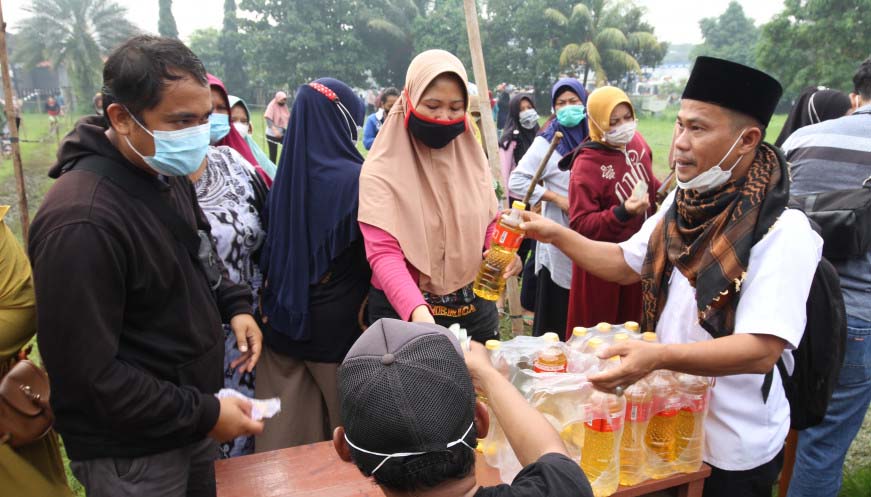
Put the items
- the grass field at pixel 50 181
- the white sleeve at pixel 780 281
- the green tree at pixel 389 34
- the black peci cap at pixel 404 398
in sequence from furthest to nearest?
the green tree at pixel 389 34
the grass field at pixel 50 181
the white sleeve at pixel 780 281
the black peci cap at pixel 404 398

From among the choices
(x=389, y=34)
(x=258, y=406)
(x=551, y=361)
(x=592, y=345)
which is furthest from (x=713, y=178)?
(x=389, y=34)

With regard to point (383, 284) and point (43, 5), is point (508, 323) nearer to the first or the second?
point (383, 284)

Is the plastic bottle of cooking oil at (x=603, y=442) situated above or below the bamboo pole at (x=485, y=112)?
below

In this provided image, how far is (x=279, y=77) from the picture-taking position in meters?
40.3

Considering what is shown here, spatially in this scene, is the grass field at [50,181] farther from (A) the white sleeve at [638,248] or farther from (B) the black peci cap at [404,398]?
(B) the black peci cap at [404,398]

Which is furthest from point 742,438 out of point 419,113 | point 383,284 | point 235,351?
point 235,351

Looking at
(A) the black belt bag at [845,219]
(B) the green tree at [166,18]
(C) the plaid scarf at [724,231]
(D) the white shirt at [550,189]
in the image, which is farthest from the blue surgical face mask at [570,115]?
(B) the green tree at [166,18]

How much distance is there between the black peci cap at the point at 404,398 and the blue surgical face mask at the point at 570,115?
3650 millimetres

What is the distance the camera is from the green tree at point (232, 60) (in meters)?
44.1

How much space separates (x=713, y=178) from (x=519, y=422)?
40.3 inches

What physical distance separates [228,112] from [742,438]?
3.05m

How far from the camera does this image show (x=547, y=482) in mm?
1211

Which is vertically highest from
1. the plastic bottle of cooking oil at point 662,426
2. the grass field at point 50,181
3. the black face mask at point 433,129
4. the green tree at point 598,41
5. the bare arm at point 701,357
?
the green tree at point 598,41

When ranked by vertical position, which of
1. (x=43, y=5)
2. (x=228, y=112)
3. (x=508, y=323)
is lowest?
(x=508, y=323)
